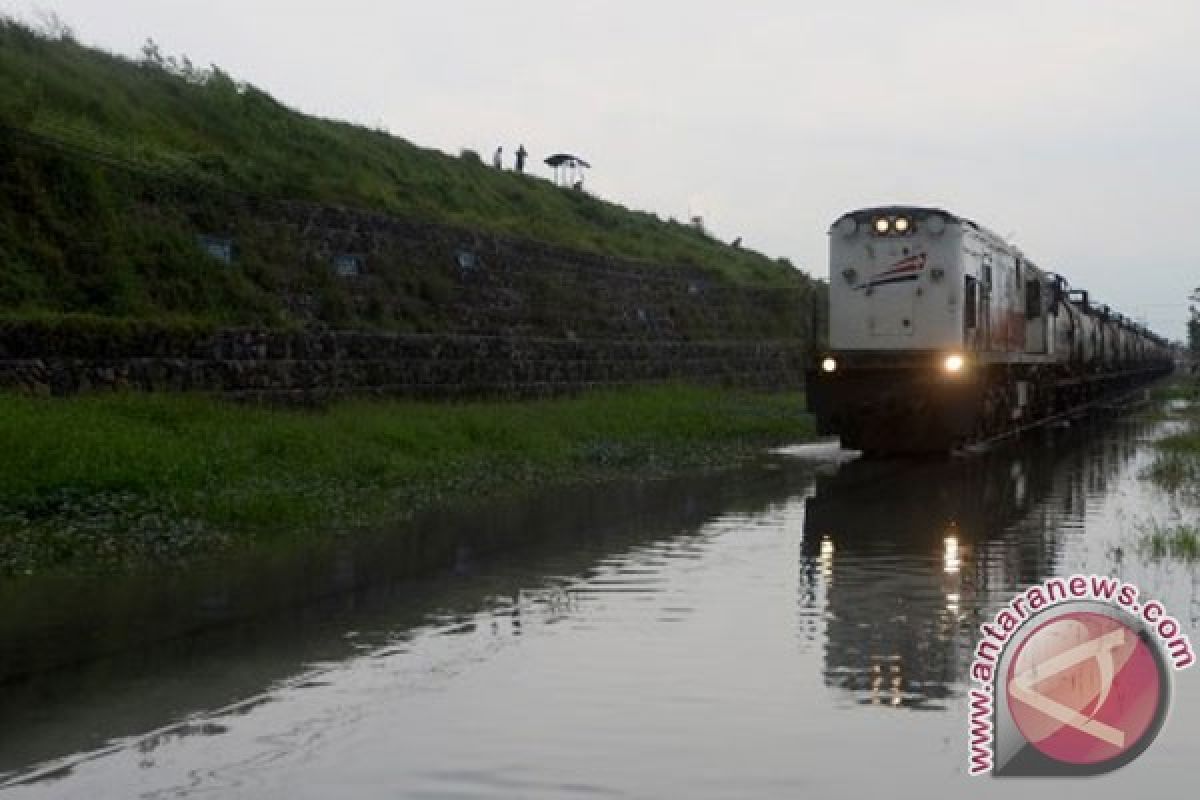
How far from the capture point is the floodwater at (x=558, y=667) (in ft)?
23.2

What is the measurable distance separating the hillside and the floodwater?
860 centimetres

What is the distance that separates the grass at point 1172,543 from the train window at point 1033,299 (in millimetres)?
23627

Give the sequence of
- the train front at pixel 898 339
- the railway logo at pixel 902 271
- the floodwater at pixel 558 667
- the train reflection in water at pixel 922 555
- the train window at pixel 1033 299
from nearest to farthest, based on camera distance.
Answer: the floodwater at pixel 558 667
the train reflection in water at pixel 922 555
the train front at pixel 898 339
the railway logo at pixel 902 271
the train window at pixel 1033 299

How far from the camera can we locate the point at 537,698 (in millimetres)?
8516

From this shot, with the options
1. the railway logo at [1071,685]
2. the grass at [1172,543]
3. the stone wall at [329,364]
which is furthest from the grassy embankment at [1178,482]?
the stone wall at [329,364]

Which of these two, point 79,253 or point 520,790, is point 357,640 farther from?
point 79,253

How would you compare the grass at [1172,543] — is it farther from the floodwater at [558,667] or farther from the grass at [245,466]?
the grass at [245,466]

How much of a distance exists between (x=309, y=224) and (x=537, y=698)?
22188 mm

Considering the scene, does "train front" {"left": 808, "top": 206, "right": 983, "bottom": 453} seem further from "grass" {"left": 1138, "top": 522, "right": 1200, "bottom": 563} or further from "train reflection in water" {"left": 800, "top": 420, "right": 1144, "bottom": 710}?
"grass" {"left": 1138, "top": 522, "right": 1200, "bottom": 563}

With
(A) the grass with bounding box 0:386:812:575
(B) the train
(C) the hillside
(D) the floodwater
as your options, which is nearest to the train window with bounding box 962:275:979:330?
(B) the train

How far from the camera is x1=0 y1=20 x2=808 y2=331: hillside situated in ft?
72.3

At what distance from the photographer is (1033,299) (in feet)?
129

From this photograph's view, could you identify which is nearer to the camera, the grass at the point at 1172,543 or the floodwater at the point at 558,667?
the floodwater at the point at 558,667

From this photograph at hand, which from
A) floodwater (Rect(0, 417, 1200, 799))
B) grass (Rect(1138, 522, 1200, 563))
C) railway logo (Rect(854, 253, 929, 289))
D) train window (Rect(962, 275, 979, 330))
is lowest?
floodwater (Rect(0, 417, 1200, 799))
